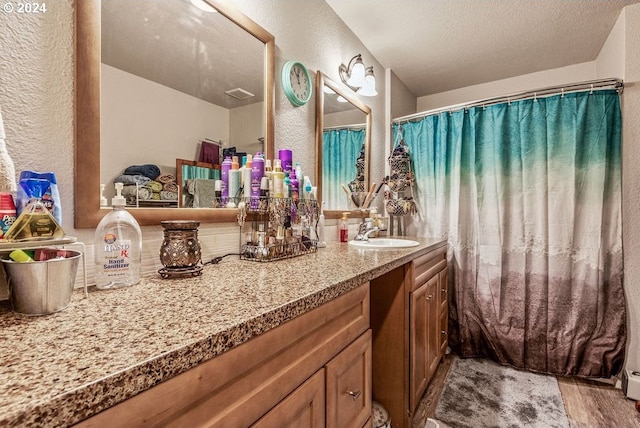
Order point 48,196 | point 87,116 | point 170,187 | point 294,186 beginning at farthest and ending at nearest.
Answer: point 294,186
point 170,187
point 87,116
point 48,196

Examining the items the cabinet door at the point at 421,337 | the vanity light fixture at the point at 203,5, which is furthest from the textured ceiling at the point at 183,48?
the cabinet door at the point at 421,337

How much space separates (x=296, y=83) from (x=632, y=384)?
242cm

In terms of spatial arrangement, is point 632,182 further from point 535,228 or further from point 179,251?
point 179,251

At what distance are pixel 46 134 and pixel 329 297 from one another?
79 cm

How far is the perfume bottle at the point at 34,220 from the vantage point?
601 millimetres

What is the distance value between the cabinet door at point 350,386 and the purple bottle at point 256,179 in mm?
618

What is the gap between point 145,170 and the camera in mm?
936

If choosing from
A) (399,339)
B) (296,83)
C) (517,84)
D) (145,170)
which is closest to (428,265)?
(399,339)

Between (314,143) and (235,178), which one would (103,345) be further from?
(314,143)

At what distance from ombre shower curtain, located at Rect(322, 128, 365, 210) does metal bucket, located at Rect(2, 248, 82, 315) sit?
1341mm

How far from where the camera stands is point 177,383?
16.9 inches

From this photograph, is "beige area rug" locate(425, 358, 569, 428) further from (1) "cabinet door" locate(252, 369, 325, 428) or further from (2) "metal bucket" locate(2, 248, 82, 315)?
(2) "metal bucket" locate(2, 248, 82, 315)

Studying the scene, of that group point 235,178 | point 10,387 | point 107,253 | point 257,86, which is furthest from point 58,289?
point 257,86

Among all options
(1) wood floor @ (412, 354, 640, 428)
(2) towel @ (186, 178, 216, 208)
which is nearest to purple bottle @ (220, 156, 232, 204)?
(2) towel @ (186, 178, 216, 208)
